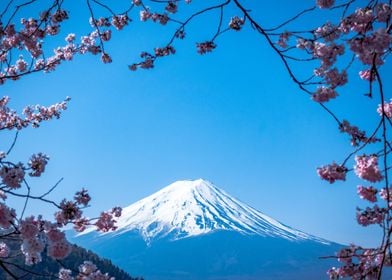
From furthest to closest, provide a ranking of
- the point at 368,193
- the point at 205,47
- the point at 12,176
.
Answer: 1. the point at 205,47
2. the point at 368,193
3. the point at 12,176

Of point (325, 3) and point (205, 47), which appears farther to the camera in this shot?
point (205, 47)

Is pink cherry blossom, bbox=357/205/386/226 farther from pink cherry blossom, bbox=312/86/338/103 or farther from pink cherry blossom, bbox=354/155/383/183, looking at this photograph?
pink cherry blossom, bbox=312/86/338/103

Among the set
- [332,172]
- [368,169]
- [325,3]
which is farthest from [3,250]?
[325,3]

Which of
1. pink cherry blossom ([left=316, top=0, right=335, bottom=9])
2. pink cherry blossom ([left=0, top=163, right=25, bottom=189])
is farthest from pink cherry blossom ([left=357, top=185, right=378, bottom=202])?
pink cherry blossom ([left=0, top=163, right=25, bottom=189])

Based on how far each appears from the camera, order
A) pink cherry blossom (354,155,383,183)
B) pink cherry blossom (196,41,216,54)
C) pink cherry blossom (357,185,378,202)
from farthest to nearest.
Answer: pink cherry blossom (196,41,216,54) < pink cherry blossom (357,185,378,202) < pink cherry blossom (354,155,383,183)

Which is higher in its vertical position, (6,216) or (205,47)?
(205,47)

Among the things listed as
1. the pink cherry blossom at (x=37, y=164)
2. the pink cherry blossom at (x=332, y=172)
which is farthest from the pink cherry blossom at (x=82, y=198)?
the pink cherry blossom at (x=332, y=172)

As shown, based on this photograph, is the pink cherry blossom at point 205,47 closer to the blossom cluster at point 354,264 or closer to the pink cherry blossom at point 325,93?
the pink cherry blossom at point 325,93

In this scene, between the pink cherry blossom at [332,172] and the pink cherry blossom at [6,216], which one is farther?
the pink cherry blossom at [332,172]

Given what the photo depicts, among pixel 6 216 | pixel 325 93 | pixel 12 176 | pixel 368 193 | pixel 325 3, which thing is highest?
pixel 325 3

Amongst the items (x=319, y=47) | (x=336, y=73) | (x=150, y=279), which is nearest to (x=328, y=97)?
→ (x=336, y=73)

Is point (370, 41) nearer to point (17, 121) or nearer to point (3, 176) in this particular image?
point (3, 176)

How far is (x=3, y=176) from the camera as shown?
3090mm

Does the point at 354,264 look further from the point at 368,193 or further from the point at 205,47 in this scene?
the point at 205,47
